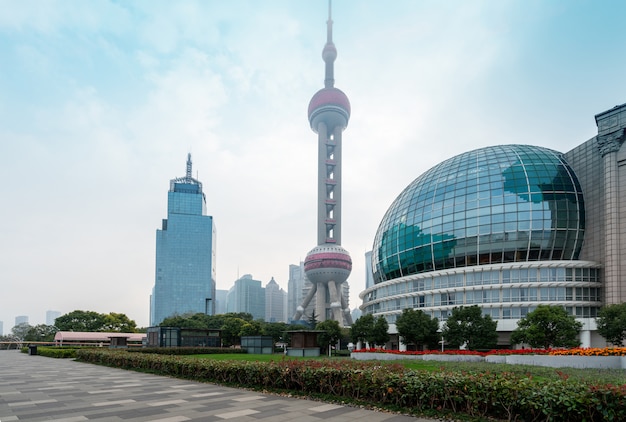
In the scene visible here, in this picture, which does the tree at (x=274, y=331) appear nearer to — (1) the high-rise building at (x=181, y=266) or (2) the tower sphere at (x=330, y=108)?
(2) the tower sphere at (x=330, y=108)

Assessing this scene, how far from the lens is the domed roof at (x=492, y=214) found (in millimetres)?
55906

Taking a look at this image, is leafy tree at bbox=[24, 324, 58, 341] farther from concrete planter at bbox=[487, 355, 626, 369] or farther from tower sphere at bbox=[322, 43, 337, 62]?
tower sphere at bbox=[322, 43, 337, 62]

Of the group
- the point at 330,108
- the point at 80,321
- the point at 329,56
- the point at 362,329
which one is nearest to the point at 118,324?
the point at 80,321

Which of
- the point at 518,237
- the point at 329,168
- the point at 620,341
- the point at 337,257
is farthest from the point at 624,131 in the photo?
the point at 329,168

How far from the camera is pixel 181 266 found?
639 feet

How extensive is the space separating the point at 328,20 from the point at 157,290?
136 meters

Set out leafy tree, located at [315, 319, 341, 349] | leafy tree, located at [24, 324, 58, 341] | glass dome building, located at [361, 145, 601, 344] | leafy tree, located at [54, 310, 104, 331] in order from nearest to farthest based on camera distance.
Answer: glass dome building, located at [361, 145, 601, 344]
leafy tree, located at [315, 319, 341, 349]
leafy tree, located at [54, 310, 104, 331]
leafy tree, located at [24, 324, 58, 341]

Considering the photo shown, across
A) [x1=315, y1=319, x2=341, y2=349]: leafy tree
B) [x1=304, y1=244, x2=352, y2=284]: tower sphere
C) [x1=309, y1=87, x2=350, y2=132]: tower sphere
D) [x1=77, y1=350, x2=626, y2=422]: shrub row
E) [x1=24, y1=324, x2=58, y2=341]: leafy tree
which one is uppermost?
[x1=309, y1=87, x2=350, y2=132]: tower sphere

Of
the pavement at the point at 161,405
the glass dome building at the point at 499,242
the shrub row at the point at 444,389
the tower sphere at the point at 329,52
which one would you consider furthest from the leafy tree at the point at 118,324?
the tower sphere at the point at 329,52

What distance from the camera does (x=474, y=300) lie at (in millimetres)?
57094

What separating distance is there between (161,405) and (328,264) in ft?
368

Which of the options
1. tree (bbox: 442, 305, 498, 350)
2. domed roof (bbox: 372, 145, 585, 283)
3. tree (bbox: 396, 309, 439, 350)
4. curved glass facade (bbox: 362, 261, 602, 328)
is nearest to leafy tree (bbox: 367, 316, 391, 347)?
tree (bbox: 396, 309, 439, 350)

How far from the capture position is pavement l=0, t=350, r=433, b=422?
1333cm

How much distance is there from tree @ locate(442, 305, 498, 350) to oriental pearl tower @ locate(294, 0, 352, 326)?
8073 cm
